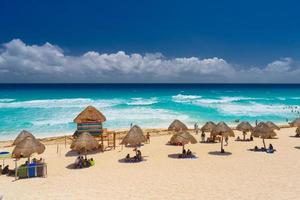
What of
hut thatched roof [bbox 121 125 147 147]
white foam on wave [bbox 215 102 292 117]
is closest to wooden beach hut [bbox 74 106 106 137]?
hut thatched roof [bbox 121 125 147 147]

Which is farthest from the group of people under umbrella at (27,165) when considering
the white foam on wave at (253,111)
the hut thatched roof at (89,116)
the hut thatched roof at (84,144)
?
the white foam on wave at (253,111)

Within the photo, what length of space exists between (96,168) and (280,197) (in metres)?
8.66

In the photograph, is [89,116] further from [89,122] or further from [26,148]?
[26,148]

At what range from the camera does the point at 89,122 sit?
64.8 ft

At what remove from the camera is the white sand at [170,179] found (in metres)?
11.4

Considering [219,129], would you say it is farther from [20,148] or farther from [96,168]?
[20,148]

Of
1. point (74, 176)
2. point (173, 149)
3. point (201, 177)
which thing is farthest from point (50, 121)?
point (201, 177)

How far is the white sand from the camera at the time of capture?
37.4 feet

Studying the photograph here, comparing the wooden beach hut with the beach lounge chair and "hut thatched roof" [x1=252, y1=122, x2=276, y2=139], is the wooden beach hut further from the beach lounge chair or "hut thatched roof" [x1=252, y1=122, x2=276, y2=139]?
"hut thatched roof" [x1=252, y1=122, x2=276, y2=139]

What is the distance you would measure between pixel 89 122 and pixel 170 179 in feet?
27.5

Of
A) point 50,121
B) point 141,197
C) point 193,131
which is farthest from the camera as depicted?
point 50,121

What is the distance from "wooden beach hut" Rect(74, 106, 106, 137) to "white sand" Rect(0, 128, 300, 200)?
1842mm

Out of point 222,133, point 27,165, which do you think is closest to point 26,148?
point 27,165

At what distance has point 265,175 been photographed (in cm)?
1369
